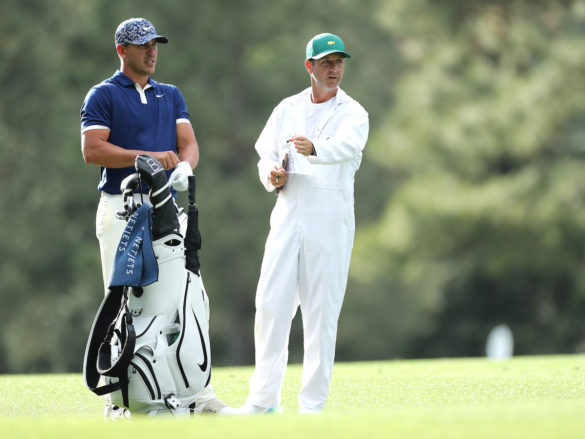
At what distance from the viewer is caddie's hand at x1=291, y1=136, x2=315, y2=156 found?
600cm

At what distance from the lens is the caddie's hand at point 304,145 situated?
6.00m

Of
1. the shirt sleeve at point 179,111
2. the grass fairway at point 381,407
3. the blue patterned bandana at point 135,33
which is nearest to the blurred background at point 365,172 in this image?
the grass fairway at point 381,407

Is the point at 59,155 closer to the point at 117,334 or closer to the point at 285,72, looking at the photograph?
the point at 285,72

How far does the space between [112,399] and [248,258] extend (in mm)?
18161

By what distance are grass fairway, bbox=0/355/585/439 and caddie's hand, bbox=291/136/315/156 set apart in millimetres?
1405

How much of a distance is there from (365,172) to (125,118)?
1971 cm

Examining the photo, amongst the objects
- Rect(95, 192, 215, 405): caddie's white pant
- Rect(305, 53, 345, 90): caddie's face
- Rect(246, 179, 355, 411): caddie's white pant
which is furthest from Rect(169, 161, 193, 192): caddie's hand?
Rect(305, 53, 345, 90): caddie's face

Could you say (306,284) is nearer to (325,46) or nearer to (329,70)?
(329,70)

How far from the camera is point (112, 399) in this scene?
5.96 meters

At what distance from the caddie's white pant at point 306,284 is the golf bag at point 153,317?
0.37 meters

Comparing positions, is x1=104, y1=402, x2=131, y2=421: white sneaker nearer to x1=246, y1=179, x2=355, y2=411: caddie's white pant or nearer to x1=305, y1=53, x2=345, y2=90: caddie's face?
x1=246, y1=179, x2=355, y2=411: caddie's white pant

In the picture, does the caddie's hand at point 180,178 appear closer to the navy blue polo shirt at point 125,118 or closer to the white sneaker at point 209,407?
the navy blue polo shirt at point 125,118

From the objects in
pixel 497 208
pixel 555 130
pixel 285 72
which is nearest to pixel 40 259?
pixel 285 72

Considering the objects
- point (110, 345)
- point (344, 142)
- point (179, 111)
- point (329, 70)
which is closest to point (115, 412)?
point (110, 345)
